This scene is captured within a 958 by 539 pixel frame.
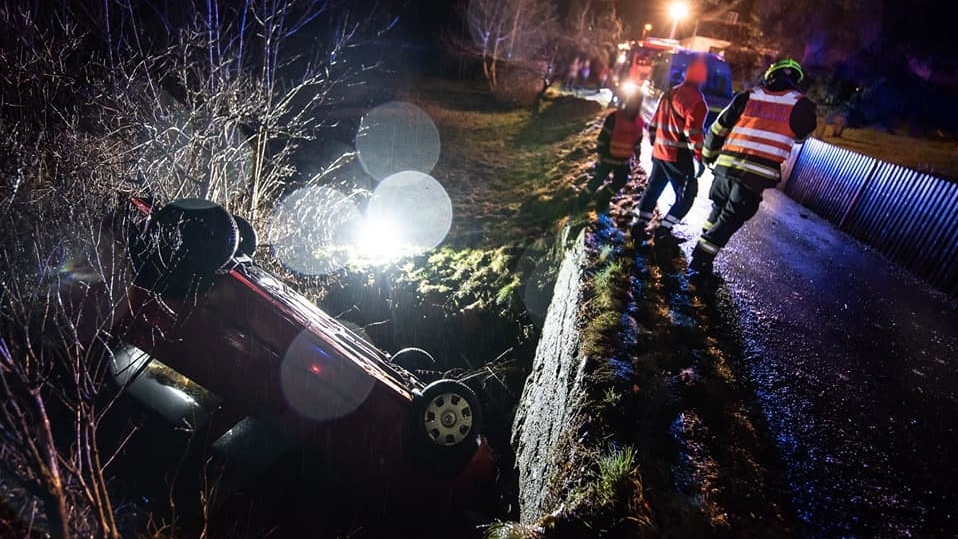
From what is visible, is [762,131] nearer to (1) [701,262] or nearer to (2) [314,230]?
(1) [701,262]

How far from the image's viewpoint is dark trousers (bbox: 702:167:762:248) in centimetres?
365

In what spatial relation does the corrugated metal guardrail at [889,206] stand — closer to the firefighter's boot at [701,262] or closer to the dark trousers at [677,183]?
the firefighter's boot at [701,262]

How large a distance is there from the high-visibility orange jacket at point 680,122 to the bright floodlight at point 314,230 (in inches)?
198

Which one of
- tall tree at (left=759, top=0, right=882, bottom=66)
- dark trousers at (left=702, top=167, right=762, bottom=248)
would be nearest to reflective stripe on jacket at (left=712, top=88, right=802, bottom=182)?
dark trousers at (left=702, top=167, right=762, bottom=248)

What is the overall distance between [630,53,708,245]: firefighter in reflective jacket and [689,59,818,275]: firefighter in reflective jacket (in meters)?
0.31

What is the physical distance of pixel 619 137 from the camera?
6.07 metres

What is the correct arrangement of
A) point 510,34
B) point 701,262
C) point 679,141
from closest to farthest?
point 701,262
point 679,141
point 510,34

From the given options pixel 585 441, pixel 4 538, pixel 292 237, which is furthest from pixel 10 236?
pixel 585 441

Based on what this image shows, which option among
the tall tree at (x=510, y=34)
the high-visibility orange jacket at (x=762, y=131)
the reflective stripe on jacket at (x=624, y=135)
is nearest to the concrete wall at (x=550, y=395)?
the high-visibility orange jacket at (x=762, y=131)

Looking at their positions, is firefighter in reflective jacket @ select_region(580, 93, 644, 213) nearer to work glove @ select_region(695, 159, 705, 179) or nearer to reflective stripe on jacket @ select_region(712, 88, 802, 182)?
work glove @ select_region(695, 159, 705, 179)

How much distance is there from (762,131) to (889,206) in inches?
152

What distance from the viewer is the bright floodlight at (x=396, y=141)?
12.6 m

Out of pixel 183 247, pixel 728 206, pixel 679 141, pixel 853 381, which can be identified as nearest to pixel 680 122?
pixel 679 141

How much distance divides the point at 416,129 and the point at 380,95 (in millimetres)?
4879
